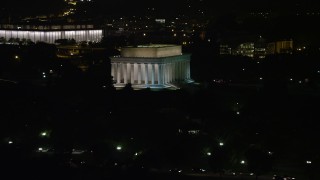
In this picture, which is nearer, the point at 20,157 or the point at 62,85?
the point at 20,157

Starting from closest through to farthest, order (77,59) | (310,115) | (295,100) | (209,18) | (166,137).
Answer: (166,137)
(310,115)
(295,100)
(77,59)
(209,18)

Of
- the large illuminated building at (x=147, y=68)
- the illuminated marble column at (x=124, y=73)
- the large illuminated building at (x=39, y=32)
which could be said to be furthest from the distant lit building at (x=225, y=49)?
the large illuminated building at (x=39, y=32)

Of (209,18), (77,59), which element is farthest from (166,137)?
(209,18)

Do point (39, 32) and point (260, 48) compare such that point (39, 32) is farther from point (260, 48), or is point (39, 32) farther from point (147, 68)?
point (147, 68)

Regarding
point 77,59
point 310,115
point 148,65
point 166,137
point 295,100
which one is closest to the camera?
point 166,137

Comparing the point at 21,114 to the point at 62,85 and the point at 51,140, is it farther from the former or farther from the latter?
the point at 62,85

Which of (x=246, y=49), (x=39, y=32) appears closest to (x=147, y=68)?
(x=246, y=49)
